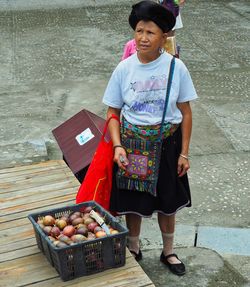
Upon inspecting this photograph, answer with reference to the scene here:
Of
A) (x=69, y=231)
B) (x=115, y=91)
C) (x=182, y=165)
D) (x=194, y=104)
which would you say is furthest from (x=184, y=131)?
(x=194, y=104)

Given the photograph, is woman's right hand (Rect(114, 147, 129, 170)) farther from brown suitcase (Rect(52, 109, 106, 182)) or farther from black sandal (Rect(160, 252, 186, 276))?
black sandal (Rect(160, 252, 186, 276))

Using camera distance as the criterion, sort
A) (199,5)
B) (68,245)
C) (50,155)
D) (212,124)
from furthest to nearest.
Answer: (199,5), (212,124), (50,155), (68,245)

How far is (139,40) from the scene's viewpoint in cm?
288

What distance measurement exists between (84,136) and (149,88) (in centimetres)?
108

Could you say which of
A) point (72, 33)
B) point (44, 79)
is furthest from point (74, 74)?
point (72, 33)

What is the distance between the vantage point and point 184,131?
311cm

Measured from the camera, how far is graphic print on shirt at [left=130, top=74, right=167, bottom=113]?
294 cm

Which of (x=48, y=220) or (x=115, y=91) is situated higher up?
(x=115, y=91)

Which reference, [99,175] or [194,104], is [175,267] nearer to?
[99,175]

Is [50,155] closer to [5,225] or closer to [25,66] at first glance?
[5,225]

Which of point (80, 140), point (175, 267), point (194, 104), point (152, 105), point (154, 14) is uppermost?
point (154, 14)

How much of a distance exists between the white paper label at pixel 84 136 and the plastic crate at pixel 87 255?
126cm

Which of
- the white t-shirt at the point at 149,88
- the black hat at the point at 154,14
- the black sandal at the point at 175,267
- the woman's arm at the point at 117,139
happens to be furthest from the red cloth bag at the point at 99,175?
the black sandal at the point at 175,267

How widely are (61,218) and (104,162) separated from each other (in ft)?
1.63
